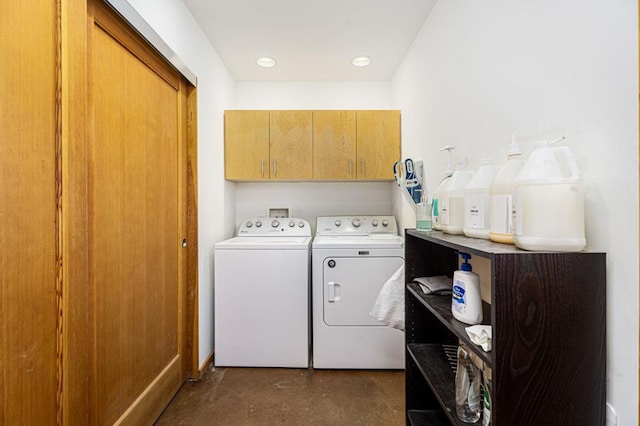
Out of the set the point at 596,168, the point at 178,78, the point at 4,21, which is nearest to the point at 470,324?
the point at 596,168

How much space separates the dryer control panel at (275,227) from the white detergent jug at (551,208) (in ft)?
6.89

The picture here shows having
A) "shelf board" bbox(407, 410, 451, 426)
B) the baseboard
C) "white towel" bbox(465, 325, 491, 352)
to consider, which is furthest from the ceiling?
the baseboard

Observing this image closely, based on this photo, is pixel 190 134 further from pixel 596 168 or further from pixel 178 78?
pixel 596 168

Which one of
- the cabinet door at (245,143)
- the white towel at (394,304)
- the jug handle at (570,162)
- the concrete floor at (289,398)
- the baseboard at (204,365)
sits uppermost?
the cabinet door at (245,143)

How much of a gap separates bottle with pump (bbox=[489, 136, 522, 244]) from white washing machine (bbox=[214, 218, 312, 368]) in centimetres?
148

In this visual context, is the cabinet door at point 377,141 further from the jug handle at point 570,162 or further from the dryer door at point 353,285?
the jug handle at point 570,162

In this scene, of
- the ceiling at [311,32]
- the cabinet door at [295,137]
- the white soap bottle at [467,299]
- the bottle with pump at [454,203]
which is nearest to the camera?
the white soap bottle at [467,299]

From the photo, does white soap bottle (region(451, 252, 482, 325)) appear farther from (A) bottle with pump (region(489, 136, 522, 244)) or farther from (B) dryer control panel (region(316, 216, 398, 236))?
(B) dryer control panel (region(316, 216, 398, 236))

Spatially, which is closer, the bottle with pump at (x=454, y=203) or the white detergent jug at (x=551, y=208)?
the white detergent jug at (x=551, y=208)

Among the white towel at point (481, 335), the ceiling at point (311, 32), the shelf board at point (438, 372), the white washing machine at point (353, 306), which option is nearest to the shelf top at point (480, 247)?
the white towel at point (481, 335)

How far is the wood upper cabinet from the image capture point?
270 centimetres

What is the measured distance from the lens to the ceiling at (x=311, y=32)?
190 cm

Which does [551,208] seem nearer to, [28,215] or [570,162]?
[570,162]

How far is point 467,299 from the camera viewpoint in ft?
3.32
